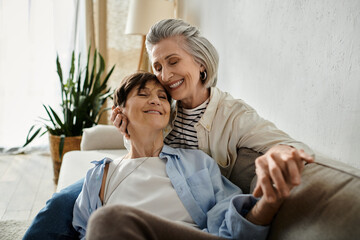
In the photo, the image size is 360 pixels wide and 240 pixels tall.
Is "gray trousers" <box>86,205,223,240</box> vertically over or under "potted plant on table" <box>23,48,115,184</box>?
over

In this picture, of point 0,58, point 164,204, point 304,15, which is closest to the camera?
point 164,204

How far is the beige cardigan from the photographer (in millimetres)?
1483

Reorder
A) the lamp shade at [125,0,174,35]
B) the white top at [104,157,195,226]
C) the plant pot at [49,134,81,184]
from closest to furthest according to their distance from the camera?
the white top at [104,157,195,226] < the plant pot at [49,134,81,184] < the lamp shade at [125,0,174,35]

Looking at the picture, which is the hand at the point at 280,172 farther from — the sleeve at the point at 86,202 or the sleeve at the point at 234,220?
the sleeve at the point at 86,202

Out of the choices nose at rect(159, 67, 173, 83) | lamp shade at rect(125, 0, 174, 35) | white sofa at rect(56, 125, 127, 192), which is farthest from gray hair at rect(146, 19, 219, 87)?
lamp shade at rect(125, 0, 174, 35)

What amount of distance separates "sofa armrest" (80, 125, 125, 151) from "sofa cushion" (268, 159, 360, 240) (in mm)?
1888

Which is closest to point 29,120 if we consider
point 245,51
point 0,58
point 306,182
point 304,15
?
point 0,58

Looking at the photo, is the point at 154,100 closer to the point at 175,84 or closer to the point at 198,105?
the point at 175,84

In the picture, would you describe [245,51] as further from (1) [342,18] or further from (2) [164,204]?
(2) [164,204]

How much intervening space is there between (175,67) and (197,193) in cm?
61

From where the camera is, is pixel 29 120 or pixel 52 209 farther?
pixel 29 120

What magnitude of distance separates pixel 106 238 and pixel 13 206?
2251 millimetres

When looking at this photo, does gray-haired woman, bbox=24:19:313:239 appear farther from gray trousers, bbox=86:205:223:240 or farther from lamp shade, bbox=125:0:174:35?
lamp shade, bbox=125:0:174:35

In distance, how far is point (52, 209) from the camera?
138 cm
